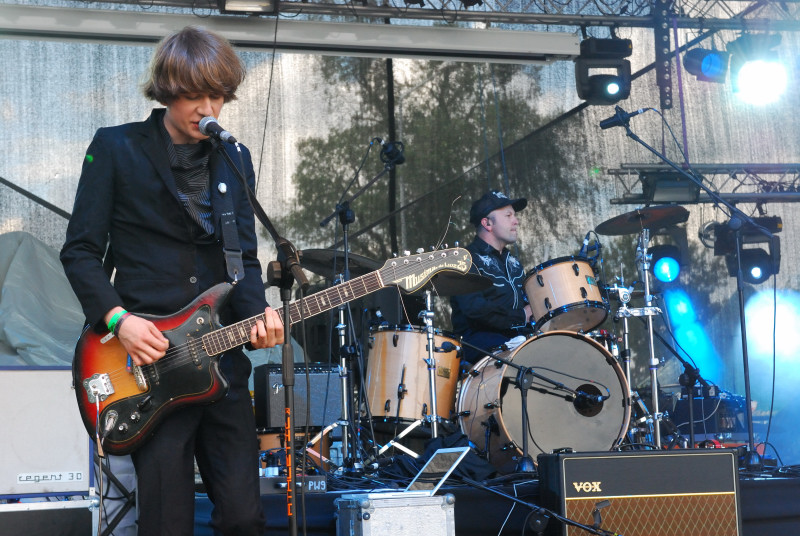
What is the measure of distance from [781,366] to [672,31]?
3371 mm

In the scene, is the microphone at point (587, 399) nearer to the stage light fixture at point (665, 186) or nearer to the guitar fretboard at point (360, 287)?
the guitar fretboard at point (360, 287)

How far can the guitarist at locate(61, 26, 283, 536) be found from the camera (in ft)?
8.70

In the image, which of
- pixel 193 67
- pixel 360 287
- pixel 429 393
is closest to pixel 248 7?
pixel 429 393

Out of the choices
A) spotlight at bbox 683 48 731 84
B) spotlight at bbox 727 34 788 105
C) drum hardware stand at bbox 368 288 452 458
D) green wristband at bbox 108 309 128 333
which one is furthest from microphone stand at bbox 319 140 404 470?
spotlight at bbox 727 34 788 105

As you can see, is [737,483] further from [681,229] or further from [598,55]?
[681,229]

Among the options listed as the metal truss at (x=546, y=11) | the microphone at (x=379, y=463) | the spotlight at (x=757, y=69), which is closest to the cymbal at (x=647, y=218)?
the metal truss at (x=546, y=11)

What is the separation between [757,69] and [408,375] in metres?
4.96

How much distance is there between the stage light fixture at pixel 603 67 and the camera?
775cm

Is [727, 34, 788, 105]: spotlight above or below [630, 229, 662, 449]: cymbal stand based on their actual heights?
above

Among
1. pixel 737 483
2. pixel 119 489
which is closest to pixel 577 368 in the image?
pixel 737 483

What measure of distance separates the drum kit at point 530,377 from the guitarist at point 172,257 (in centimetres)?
225

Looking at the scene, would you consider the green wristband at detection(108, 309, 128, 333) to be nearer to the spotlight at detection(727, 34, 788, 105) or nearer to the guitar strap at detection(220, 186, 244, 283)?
the guitar strap at detection(220, 186, 244, 283)

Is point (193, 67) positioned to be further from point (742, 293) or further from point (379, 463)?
point (742, 293)

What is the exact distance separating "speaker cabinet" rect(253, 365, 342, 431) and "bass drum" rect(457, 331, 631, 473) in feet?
3.27
